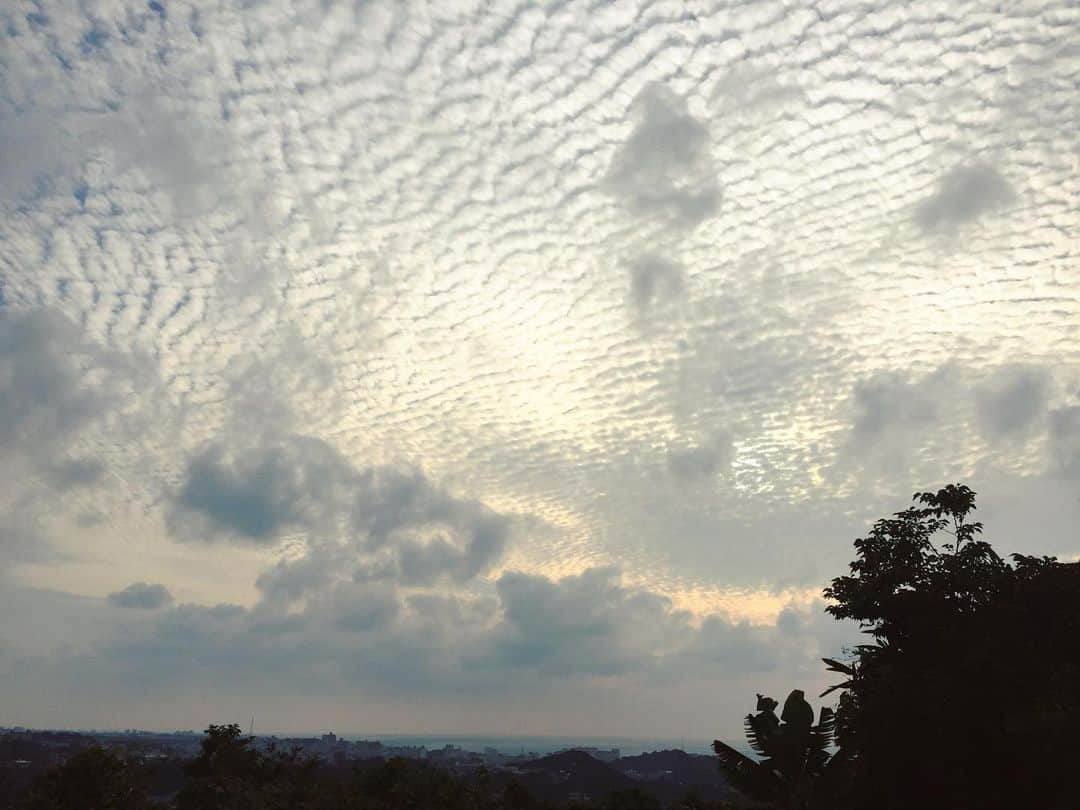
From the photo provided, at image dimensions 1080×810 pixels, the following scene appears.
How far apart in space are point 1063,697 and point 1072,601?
4737 mm

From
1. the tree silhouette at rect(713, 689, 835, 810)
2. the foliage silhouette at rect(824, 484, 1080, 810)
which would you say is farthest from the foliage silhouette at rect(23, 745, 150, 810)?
the foliage silhouette at rect(824, 484, 1080, 810)

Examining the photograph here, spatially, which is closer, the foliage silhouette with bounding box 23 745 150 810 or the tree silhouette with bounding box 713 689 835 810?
the tree silhouette with bounding box 713 689 835 810

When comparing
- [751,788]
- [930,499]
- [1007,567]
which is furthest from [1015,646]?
[751,788]

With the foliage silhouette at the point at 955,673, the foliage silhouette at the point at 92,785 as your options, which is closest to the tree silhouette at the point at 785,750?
the foliage silhouette at the point at 955,673

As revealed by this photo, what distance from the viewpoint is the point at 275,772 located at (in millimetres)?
46406

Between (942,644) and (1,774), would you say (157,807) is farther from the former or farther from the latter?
(1,774)

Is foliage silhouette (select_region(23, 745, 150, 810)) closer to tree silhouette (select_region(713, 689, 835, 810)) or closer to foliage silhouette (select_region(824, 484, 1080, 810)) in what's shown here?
tree silhouette (select_region(713, 689, 835, 810))

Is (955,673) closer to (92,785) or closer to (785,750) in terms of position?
(785,750)

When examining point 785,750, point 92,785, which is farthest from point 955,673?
point 92,785

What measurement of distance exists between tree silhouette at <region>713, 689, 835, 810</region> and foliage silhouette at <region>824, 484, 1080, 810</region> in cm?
101

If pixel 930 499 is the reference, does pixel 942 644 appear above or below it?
below

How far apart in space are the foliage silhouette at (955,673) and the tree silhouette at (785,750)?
1.01 metres

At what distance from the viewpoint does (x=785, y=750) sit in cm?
2200

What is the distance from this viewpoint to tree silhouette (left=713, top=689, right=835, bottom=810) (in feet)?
71.9
